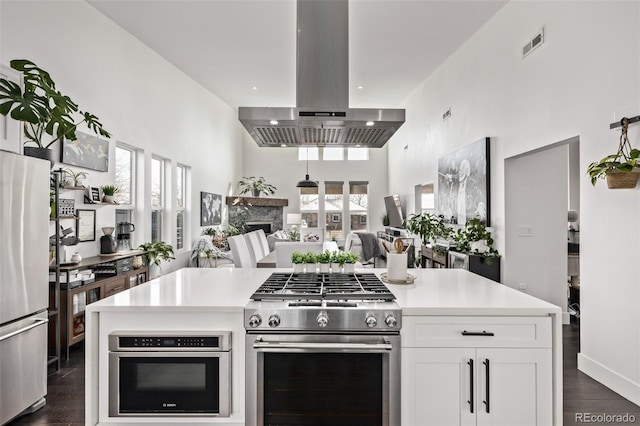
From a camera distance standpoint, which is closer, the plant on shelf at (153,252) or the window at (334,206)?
the plant on shelf at (153,252)

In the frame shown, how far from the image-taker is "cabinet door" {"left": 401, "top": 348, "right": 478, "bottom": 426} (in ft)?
5.74

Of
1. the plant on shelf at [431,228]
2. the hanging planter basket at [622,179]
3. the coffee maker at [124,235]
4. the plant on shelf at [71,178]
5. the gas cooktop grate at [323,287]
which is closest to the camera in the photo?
the gas cooktop grate at [323,287]

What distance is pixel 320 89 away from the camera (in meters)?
2.37

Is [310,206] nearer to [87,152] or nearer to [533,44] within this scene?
[87,152]

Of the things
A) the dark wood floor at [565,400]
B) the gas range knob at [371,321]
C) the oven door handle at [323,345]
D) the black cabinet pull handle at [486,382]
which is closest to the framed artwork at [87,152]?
the dark wood floor at [565,400]

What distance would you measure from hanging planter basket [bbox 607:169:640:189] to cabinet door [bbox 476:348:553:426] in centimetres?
144

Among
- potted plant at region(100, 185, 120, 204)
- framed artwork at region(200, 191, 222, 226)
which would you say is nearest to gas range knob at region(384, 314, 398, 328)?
potted plant at region(100, 185, 120, 204)

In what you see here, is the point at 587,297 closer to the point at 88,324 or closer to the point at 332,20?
the point at 332,20

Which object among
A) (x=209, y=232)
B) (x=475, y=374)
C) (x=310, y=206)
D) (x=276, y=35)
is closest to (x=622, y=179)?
(x=475, y=374)

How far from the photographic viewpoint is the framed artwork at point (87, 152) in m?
3.62

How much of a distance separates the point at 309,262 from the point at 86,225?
9.43 feet

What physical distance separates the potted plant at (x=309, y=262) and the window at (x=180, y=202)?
4553 millimetres

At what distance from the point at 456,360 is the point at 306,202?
892cm

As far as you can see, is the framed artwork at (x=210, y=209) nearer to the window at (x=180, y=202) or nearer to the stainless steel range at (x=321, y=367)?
the window at (x=180, y=202)
